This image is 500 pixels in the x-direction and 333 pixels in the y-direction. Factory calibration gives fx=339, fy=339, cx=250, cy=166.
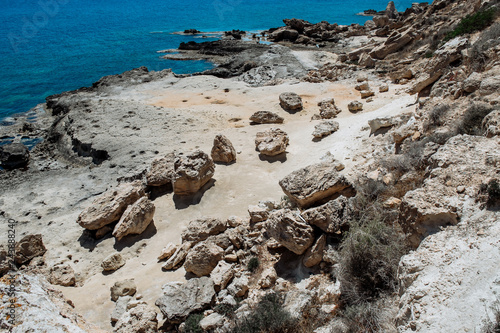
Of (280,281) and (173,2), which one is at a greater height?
(173,2)

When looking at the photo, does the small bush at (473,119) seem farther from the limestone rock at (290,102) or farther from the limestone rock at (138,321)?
the limestone rock at (290,102)

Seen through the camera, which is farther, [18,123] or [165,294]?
[18,123]

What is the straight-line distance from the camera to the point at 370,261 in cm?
496

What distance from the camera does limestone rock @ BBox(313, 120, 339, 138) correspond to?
41.4 ft

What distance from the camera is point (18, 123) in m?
21.6

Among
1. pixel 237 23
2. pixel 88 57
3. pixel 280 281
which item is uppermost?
pixel 237 23

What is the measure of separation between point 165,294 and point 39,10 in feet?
275

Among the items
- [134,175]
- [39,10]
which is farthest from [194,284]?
[39,10]

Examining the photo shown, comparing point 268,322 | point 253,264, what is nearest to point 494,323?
point 268,322

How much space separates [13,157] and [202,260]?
1360 cm

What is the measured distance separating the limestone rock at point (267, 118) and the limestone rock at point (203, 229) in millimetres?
8311

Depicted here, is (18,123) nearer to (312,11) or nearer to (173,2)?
(312,11)

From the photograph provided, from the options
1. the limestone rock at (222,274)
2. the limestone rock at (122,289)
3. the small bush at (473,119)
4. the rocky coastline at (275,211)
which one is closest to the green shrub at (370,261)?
the rocky coastline at (275,211)

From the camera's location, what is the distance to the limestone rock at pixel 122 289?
687 cm
